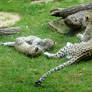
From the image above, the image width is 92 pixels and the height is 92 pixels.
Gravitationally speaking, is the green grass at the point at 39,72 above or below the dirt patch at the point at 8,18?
above

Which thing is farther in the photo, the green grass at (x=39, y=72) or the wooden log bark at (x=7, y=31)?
the wooden log bark at (x=7, y=31)

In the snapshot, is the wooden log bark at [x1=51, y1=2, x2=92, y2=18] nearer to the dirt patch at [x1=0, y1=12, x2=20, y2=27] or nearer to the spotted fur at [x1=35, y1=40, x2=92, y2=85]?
the spotted fur at [x1=35, y1=40, x2=92, y2=85]

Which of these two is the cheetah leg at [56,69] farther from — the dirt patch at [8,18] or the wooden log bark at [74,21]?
the dirt patch at [8,18]

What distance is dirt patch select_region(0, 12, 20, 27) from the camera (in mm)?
12776

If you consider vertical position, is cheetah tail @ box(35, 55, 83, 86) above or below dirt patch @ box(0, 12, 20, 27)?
above

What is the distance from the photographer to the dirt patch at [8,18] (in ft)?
41.9

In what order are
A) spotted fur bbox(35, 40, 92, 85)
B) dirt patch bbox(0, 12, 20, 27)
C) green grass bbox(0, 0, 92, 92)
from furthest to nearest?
dirt patch bbox(0, 12, 20, 27) < spotted fur bbox(35, 40, 92, 85) < green grass bbox(0, 0, 92, 92)

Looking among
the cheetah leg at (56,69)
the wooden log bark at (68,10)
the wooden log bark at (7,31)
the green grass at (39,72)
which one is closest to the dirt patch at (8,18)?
the wooden log bark at (7,31)

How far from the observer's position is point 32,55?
8242mm

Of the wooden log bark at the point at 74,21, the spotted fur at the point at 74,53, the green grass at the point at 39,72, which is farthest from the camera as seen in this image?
the wooden log bark at the point at 74,21

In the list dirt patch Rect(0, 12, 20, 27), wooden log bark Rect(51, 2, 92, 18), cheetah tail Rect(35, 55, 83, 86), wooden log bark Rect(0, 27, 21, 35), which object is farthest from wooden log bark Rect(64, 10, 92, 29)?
dirt patch Rect(0, 12, 20, 27)

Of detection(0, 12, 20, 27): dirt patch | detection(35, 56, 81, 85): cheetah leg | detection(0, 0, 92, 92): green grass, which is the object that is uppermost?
detection(35, 56, 81, 85): cheetah leg

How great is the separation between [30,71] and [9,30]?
11.6 feet

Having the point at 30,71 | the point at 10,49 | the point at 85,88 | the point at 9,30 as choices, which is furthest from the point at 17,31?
the point at 85,88
